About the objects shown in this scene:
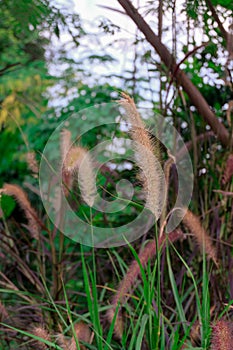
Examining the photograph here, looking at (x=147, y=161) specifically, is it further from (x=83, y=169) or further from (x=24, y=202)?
(x=24, y=202)

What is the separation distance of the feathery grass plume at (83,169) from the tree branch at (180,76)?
416 mm

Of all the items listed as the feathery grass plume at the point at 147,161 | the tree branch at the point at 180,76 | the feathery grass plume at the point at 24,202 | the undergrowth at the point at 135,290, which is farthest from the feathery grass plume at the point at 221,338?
the tree branch at the point at 180,76

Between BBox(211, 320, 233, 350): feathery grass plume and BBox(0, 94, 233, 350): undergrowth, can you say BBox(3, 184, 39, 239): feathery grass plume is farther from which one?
BBox(211, 320, 233, 350): feathery grass plume

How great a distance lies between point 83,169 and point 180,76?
0.65 metres

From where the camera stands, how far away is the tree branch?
1.34 m

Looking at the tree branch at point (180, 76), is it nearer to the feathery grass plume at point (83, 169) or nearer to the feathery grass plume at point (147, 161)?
the feathery grass plume at point (83, 169)

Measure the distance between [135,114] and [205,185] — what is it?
746 mm

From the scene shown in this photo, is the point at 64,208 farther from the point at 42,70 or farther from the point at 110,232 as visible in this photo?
the point at 42,70

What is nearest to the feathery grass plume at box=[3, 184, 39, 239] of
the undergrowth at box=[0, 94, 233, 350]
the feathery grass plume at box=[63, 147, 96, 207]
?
the undergrowth at box=[0, 94, 233, 350]

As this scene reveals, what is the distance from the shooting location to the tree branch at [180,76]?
1342 millimetres

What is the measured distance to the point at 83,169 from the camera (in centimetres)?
94

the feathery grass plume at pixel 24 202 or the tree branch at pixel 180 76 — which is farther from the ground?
the tree branch at pixel 180 76

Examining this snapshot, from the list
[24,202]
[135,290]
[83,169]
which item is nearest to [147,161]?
[83,169]

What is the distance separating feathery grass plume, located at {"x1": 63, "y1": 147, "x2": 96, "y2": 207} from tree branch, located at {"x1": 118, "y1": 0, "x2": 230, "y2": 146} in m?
0.42
